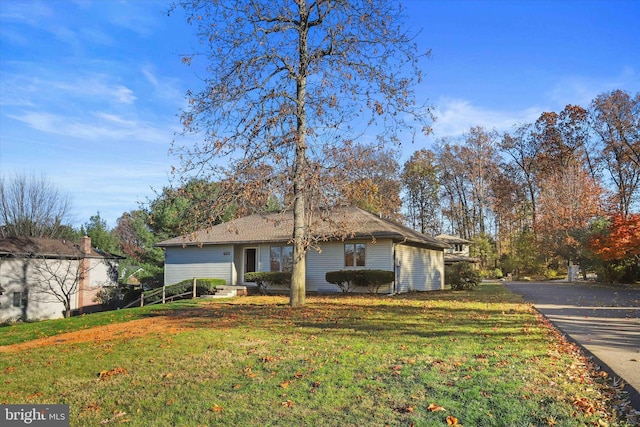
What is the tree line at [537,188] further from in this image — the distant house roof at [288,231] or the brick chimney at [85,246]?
the brick chimney at [85,246]

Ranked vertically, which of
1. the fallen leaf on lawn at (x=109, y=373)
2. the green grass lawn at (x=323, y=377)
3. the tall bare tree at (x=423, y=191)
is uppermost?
the tall bare tree at (x=423, y=191)

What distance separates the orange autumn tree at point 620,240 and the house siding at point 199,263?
19235mm

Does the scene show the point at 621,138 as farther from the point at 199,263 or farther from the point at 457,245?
the point at 199,263

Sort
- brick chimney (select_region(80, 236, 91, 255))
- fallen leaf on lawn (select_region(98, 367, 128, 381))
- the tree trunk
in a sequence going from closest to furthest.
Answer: fallen leaf on lawn (select_region(98, 367, 128, 381)) → the tree trunk → brick chimney (select_region(80, 236, 91, 255))

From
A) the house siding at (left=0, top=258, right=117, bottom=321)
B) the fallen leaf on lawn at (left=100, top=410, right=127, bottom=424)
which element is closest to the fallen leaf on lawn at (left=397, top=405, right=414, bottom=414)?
the fallen leaf on lawn at (left=100, top=410, right=127, bottom=424)

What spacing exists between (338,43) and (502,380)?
11334 millimetres

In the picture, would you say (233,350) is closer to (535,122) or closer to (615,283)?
(615,283)

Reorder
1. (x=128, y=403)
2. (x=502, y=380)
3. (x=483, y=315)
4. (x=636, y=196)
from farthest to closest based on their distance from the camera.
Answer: (x=636, y=196) → (x=483, y=315) → (x=502, y=380) → (x=128, y=403)

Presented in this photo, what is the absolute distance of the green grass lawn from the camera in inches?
178

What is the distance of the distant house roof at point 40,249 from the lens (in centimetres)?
2528

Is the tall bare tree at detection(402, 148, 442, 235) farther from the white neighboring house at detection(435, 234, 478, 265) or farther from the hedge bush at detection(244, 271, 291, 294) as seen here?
the hedge bush at detection(244, 271, 291, 294)

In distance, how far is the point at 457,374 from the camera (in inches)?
227

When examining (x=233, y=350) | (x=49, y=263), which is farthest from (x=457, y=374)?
(x=49, y=263)

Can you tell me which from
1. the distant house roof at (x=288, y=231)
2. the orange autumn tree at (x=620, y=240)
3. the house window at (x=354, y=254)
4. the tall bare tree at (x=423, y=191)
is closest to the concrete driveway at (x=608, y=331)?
the orange autumn tree at (x=620, y=240)
